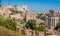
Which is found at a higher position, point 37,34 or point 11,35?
point 11,35

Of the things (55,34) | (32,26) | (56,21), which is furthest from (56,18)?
(55,34)

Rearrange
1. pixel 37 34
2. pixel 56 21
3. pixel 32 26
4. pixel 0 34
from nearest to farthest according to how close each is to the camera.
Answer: pixel 0 34 < pixel 37 34 < pixel 32 26 < pixel 56 21

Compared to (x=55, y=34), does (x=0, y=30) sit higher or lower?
higher

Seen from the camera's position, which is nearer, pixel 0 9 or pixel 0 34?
pixel 0 34

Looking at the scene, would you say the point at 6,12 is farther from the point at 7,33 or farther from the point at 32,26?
the point at 7,33

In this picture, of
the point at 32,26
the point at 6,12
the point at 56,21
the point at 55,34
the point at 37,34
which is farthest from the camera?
the point at 6,12

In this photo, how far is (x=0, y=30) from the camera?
35.0ft

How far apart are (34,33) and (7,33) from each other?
33.2ft

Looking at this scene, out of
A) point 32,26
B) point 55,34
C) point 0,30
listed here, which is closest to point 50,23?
point 32,26

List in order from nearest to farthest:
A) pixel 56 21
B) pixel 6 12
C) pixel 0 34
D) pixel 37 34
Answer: pixel 0 34
pixel 37 34
pixel 56 21
pixel 6 12

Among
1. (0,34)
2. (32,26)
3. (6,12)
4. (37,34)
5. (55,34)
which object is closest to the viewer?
Result: (0,34)

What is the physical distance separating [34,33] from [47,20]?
572 inches

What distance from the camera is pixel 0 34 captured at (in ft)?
34.5

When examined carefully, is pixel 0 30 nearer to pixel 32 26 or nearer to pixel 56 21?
pixel 32 26
